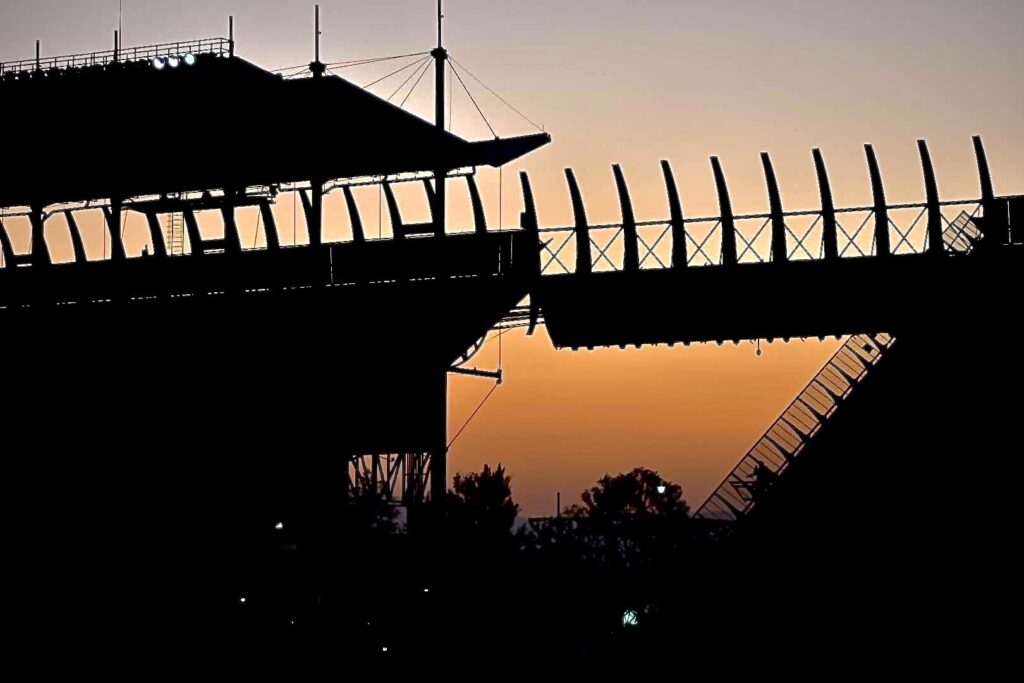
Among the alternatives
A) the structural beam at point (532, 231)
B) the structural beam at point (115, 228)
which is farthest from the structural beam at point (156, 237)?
the structural beam at point (532, 231)

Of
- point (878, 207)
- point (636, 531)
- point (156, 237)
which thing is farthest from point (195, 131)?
point (636, 531)

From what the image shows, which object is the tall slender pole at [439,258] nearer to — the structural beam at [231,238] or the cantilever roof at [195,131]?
the cantilever roof at [195,131]

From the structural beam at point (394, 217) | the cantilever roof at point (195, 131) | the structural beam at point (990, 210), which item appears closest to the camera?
the structural beam at point (990, 210)

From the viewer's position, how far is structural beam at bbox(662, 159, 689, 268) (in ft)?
146

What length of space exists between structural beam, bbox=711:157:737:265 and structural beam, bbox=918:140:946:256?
472 centimetres

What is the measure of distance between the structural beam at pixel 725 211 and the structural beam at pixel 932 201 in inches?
186

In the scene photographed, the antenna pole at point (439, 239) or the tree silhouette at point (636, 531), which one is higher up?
the antenna pole at point (439, 239)

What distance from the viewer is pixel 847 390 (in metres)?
41.5

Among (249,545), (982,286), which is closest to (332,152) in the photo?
(249,545)

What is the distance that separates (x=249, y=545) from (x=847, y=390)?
63.8ft

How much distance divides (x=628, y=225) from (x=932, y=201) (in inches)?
302

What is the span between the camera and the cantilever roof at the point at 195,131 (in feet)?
200

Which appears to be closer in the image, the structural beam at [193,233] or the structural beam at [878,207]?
the structural beam at [878,207]

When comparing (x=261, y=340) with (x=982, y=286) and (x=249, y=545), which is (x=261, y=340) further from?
(x=982, y=286)
